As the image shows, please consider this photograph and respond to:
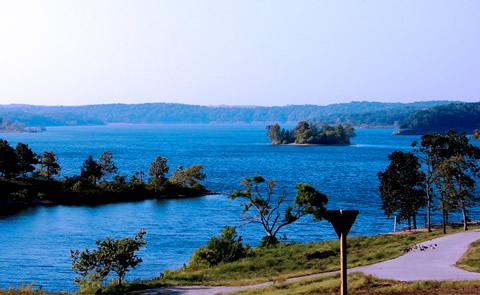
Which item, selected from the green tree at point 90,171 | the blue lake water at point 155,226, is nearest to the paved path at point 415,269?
the blue lake water at point 155,226

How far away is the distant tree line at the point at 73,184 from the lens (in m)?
99.4

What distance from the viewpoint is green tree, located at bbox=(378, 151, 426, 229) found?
64.1 metres

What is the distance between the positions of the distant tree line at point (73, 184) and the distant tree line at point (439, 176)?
1884 inches

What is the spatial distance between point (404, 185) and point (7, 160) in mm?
62096

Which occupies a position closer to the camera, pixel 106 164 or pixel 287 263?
pixel 287 263

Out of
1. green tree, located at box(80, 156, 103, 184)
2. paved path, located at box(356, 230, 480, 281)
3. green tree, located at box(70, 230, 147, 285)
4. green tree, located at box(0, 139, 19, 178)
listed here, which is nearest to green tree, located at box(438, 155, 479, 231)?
paved path, located at box(356, 230, 480, 281)

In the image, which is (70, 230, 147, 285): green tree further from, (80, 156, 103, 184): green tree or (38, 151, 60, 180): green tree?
(80, 156, 103, 184): green tree

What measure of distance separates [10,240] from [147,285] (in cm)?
3531

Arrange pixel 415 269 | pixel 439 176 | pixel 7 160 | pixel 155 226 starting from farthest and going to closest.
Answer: pixel 7 160
pixel 155 226
pixel 439 176
pixel 415 269

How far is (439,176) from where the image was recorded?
5616cm

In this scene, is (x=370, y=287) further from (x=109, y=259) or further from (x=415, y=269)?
(x=109, y=259)

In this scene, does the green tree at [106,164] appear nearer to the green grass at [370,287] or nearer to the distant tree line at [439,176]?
the distant tree line at [439,176]

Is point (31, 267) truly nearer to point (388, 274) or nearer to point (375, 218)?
point (388, 274)

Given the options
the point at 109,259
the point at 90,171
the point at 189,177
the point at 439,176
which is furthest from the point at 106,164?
the point at 109,259
